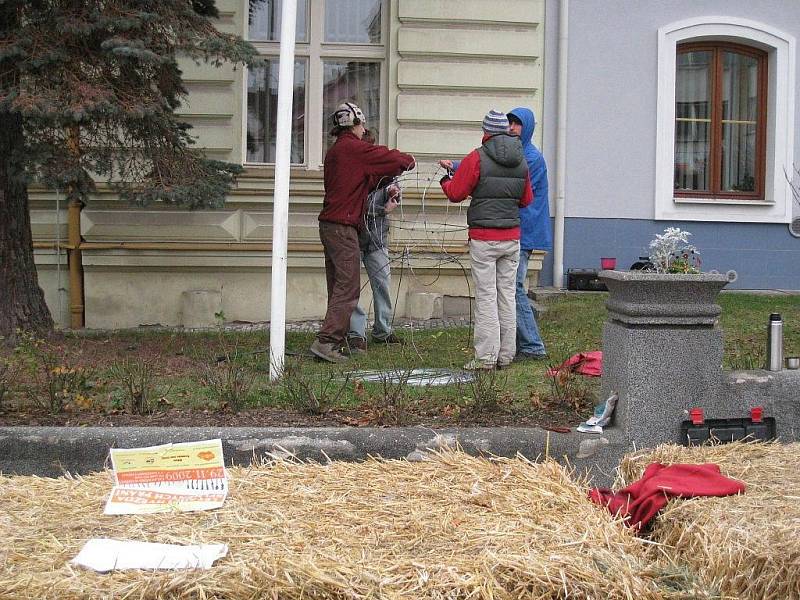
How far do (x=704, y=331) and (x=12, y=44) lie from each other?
5482mm

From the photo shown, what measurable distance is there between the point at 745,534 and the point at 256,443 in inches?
106

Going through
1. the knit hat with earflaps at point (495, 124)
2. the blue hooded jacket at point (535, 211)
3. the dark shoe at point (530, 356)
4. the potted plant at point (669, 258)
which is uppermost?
the knit hat with earflaps at point (495, 124)

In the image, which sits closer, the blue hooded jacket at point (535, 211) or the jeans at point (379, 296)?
the blue hooded jacket at point (535, 211)

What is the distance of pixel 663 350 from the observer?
557 cm

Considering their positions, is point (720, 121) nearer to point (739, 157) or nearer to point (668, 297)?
point (739, 157)

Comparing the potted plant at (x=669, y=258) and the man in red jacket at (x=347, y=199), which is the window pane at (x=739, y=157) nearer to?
the man in red jacket at (x=347, y=199)

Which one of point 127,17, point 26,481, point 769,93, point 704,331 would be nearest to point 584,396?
Answer: point 704,331

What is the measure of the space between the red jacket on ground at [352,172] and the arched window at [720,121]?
561 centimetres

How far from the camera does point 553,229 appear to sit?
12008 millimetres

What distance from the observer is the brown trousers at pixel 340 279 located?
26.5ft

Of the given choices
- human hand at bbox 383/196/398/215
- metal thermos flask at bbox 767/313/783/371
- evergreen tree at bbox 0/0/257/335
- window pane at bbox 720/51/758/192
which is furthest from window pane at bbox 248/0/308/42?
metal thermos flask at bbox 767/313/783/371

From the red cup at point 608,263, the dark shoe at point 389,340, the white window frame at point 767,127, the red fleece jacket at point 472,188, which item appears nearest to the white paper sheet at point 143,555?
the red fleece jacket at point 472,188

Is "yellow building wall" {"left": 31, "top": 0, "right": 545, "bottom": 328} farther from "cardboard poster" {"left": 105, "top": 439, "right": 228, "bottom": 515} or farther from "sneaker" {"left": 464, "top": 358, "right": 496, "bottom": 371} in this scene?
"cardboard poster" {"left": 105, "top": 439, "right": 228, "bottom": 515}

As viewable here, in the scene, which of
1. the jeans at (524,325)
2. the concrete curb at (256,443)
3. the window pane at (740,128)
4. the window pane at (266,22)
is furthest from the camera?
the window pane at (740,128)
